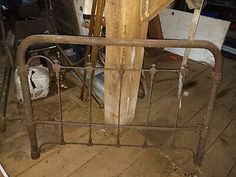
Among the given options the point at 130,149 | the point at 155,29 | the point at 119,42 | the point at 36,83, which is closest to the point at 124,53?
the point at 119,42

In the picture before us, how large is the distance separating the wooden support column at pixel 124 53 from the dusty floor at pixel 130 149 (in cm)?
24

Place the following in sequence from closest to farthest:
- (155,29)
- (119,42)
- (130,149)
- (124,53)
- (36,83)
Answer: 1. (119,42)
2. (124,53)
3. (130,149)
4. (36,83)
5. (155,29)

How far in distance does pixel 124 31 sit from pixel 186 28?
1.64 m

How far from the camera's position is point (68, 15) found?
9.52 ft

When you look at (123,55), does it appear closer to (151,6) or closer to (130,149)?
(151,6)

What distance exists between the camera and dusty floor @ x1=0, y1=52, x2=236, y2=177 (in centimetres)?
167

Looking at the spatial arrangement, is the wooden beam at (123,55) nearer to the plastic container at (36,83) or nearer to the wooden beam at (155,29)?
the plastic container at (36,83)

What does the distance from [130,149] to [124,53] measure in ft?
2.18

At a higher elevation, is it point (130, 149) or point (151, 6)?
point (151, 6)

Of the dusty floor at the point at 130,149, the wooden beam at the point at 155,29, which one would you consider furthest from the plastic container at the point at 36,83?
the wooden beam at the point at 155,29

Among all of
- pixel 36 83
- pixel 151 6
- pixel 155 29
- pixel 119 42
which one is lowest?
pixel 36 83

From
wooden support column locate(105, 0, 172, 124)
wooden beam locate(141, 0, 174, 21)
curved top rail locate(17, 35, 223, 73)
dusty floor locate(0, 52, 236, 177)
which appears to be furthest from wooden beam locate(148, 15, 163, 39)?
curved top rail locate(17, 35, 223, 73)

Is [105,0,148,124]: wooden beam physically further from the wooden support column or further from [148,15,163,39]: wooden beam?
[148,15,163,39]: wooden beam

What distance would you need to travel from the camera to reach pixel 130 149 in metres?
1.81
